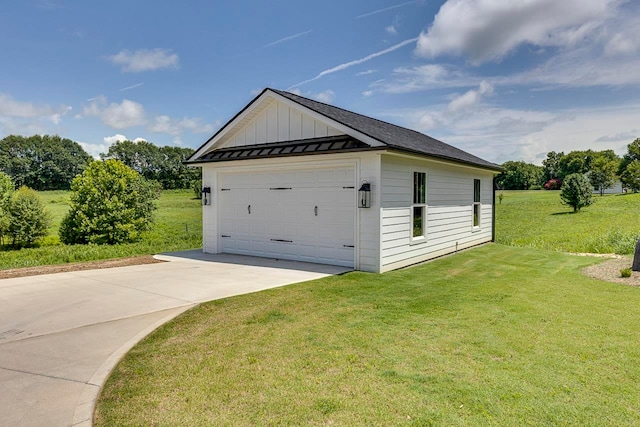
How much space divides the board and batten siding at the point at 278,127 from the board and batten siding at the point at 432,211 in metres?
1.90

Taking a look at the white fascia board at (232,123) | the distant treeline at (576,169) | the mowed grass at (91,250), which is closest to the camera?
the white fascia board at (232,123)

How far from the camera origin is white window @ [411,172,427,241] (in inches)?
366

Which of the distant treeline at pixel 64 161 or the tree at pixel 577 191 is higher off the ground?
the distant treeline at pixel 64 161

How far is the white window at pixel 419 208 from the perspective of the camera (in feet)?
30.5

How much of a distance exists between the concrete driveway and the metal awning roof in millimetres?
2727

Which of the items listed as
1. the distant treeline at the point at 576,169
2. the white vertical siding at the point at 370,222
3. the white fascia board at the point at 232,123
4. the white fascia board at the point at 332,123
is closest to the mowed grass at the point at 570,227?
the white vertical siding at the point at 370,222

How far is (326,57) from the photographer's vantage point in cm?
1397

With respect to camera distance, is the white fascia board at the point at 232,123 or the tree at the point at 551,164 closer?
the white fascia board at the point at 232,123

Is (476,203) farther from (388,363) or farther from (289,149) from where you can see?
(388,363)

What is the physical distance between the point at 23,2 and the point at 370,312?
14.5 meters

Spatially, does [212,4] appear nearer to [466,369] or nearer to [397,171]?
[397,171]

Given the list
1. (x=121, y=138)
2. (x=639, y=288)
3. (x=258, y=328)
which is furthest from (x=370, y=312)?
(x=121, y=138)

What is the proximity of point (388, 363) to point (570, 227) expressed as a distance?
69.3ft

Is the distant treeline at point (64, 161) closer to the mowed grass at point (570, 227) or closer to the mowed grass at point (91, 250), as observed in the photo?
the mowed grass at point (91, 250)
